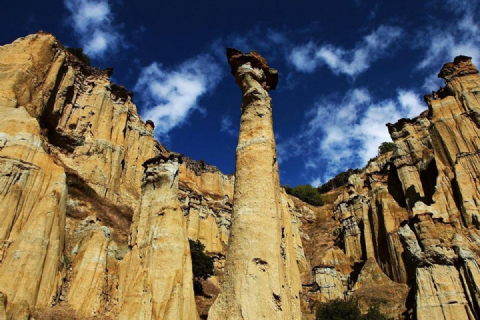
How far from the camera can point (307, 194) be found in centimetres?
6669

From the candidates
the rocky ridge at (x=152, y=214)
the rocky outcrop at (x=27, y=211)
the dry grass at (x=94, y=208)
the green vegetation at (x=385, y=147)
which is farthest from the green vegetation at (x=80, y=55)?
the green vegetation at (x=385, y=147)

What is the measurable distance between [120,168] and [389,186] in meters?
29.5

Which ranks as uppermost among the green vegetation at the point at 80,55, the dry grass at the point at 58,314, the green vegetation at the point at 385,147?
the green vegetation at the point at 385,147

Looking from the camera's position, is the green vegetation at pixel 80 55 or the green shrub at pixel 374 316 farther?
the green vegetation at pixel 80 55

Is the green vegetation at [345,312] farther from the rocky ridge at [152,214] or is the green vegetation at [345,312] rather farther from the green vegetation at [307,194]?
the green vegetation at [307,194]

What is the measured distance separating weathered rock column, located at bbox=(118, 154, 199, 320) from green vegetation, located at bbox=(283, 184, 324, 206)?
46284 millimetres

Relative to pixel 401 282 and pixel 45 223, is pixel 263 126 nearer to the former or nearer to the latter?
pixel 45 223

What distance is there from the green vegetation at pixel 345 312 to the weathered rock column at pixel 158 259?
11709 millimetres

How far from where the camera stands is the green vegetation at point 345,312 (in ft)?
75.3

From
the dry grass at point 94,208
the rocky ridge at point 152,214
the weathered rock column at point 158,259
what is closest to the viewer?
the rocky ridge at point 152,214

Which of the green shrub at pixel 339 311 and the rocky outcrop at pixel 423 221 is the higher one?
the rocky outcrop at pixel 423 221

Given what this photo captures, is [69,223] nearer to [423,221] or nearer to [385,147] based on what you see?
[423,221]

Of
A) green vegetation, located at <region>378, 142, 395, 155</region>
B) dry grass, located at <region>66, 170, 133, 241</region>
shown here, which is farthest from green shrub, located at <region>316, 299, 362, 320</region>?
green vegetation, located at <region>378, 142, 395, 155</region>

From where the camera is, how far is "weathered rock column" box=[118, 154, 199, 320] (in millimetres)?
15445
